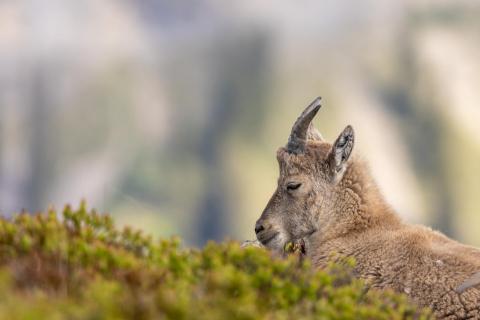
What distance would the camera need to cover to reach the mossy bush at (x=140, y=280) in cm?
531

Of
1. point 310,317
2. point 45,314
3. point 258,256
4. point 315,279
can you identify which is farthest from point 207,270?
point 45,314

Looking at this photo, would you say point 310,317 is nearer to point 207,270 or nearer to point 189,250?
point 207,270

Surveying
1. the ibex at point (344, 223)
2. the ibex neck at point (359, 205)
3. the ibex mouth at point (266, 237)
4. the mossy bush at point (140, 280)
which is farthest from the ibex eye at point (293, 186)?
the mossy bush at point (140, 280)

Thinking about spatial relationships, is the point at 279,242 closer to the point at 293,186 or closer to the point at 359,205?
the point at 293,186

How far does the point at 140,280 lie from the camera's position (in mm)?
6754

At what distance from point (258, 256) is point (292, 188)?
17.1 ft

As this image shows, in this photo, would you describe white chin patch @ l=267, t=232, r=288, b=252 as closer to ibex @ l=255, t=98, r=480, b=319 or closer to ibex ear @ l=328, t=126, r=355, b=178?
ibex @ l=255, t=98, r=480, b=319

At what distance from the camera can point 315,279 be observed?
773 cm

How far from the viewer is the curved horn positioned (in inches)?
498

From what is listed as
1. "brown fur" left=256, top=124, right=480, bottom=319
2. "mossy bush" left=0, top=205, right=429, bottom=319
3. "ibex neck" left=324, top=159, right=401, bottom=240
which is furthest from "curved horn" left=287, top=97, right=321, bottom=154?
"mossy bush" left=0, top=205, right=429, bottom=319

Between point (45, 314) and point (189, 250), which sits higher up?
point (189, 250)

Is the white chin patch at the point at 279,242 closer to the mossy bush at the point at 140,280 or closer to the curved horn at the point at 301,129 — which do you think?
the curved horn at the point at 301,129

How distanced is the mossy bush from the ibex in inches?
92.4

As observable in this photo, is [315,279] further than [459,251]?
No
